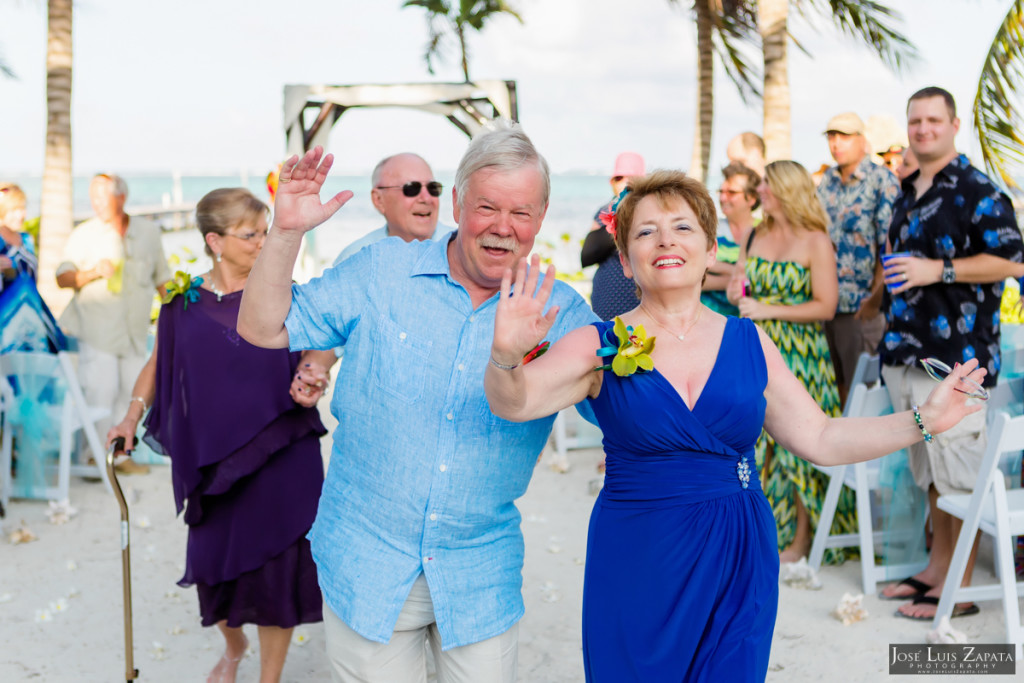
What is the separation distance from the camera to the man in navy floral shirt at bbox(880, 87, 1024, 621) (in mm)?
4391

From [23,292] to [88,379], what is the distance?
99 cm

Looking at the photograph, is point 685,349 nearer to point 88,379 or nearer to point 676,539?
point 676,539

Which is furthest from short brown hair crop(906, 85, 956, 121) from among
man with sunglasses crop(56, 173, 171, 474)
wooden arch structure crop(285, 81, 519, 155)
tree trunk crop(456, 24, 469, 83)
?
tree trunk crop(456, 24, 469, 83)

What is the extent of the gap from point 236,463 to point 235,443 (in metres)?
0.08

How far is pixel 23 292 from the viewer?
642 centimetres

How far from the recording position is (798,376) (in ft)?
17.1

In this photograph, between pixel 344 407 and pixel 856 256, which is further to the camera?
pixel 856 256

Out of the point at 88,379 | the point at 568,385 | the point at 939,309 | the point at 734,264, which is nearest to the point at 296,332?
the point at 568,385

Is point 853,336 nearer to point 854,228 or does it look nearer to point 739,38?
point 854,228

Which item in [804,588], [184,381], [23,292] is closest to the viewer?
[184,381]

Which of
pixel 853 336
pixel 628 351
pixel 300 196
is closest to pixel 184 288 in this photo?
pixel 300 196

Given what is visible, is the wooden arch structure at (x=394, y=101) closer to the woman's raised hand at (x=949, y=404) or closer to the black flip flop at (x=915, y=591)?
the black flip flop at (x=915, y=591)

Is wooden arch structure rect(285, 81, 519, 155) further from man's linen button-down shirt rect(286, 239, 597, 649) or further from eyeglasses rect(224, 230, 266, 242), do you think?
man's linen button-down shirt rect(286, 239, 597, 649)

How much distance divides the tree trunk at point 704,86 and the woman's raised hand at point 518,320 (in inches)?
482
